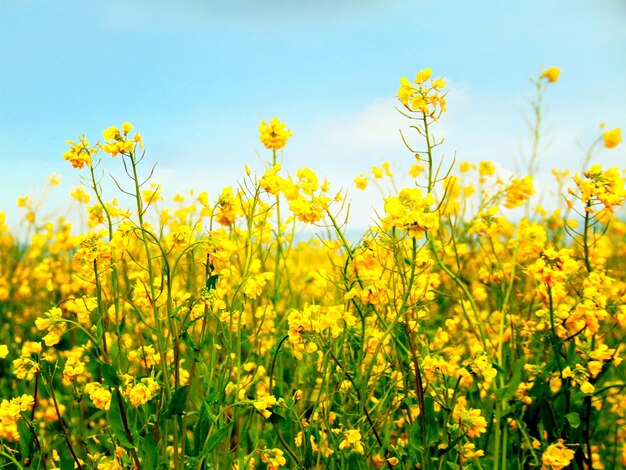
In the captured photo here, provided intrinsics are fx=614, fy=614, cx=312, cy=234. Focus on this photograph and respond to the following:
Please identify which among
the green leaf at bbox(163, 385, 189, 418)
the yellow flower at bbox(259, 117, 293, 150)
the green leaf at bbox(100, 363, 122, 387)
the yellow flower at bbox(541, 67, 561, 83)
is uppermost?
the yellow flower at bbox(541, 67, 561, 83)

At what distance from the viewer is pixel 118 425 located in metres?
1.68

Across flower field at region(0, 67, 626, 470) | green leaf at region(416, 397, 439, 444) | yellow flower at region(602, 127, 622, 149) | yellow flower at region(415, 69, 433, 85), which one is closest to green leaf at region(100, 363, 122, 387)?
flower field at region(0, 67, 626, 470)

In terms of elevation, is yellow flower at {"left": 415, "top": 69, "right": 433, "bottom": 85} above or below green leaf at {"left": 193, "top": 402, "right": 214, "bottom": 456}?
above

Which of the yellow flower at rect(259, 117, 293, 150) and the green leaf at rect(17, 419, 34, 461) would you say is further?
the yellow flower at rect(259, 117, 293, 150)

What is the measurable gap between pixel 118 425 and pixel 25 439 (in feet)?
1.53

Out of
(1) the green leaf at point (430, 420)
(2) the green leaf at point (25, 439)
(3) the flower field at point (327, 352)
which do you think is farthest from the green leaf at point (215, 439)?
(2) the green leaf at point (25, 439)

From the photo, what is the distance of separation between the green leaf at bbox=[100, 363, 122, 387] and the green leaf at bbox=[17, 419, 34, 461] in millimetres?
476

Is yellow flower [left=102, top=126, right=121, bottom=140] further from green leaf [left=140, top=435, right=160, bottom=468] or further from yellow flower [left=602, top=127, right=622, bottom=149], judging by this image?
yellow flower [left=602, top=127, right=622, bottom=149]

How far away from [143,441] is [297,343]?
0.49 metres

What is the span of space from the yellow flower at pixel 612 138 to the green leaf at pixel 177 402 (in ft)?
8.61

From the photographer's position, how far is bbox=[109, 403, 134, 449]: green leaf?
1.66 metres

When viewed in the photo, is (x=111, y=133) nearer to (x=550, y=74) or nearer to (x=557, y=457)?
(x=557, y=457)

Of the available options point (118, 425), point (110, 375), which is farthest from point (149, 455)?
point (110, 375)

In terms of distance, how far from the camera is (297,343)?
1.71m
